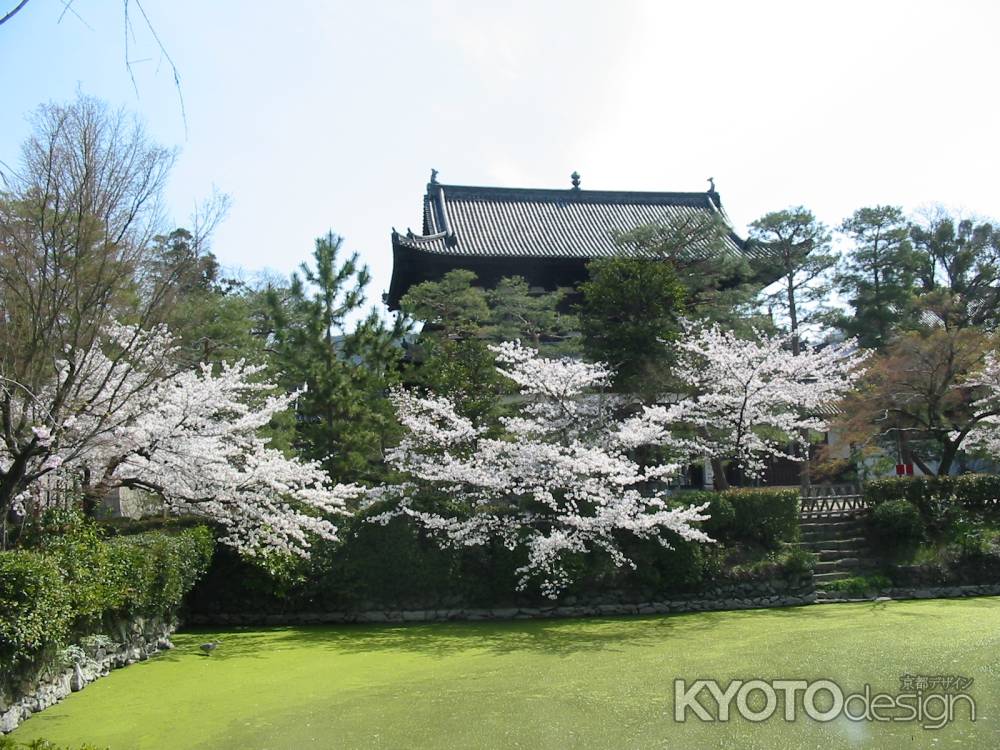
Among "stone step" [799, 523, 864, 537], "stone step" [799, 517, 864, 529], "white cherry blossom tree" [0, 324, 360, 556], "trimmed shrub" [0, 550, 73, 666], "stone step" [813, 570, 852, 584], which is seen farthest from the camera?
"stone step" [799, 517, 864, 529]

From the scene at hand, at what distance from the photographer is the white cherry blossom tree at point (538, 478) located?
1059 centimetres

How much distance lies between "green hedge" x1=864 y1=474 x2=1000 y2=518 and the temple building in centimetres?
560

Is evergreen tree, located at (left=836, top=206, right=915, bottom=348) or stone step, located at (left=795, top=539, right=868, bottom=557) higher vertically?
evergreen tree, located at (left=836, top=206, right=915, bottom=348)

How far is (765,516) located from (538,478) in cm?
413

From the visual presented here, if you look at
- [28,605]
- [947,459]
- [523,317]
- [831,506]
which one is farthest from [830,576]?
[28,605]

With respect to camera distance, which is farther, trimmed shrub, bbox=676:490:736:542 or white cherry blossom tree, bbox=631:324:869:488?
white cherry blossom tree, bbox=631:324:869:488

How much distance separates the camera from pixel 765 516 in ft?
41.4

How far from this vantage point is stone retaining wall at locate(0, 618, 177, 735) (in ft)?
19.7

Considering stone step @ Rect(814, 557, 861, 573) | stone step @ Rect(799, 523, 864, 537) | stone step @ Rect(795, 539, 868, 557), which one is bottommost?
stone step @ Rect(814, 557, 861, 573)

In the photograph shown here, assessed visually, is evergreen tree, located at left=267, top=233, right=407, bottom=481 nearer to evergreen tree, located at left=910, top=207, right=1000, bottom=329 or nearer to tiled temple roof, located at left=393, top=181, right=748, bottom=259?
tiled temple roof, located at left=393, top=181, right=748, bottom=259

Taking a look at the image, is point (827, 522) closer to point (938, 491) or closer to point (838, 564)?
point (838, 564)
